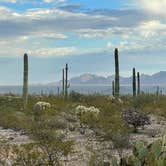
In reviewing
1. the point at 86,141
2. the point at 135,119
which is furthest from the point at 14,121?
the point at 86,141

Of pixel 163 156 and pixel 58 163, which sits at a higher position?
pixel 163 156

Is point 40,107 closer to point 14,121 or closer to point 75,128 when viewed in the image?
point 14,121

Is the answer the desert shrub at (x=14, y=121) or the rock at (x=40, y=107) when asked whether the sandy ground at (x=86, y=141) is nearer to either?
the desert shrub at (x=14, y=121)

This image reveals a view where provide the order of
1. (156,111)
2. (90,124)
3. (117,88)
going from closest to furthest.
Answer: (90,124) → (156,111) → (117,88)

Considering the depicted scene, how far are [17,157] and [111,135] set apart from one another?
5.11m

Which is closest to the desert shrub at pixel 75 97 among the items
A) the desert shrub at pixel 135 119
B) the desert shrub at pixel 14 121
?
the desert shrub at pixel 14 121

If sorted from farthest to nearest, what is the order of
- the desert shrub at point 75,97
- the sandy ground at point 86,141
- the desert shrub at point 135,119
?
1. the desert shrub at point 75,97
2. the desert shrub at point 135,119
3. the sandy ground at point 86,141

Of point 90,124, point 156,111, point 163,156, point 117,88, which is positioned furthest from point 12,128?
point 163,156

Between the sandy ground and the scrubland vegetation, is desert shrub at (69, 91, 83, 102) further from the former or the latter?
the sandy ground

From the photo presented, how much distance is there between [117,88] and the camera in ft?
105

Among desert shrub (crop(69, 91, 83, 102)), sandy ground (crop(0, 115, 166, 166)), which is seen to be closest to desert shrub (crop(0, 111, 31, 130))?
sandy ground (crop(0, 115, 166, 166))

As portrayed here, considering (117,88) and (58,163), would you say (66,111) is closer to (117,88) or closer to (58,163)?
(117,88)

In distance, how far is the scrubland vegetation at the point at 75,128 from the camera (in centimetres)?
787

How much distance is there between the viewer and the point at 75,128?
19984 mm
